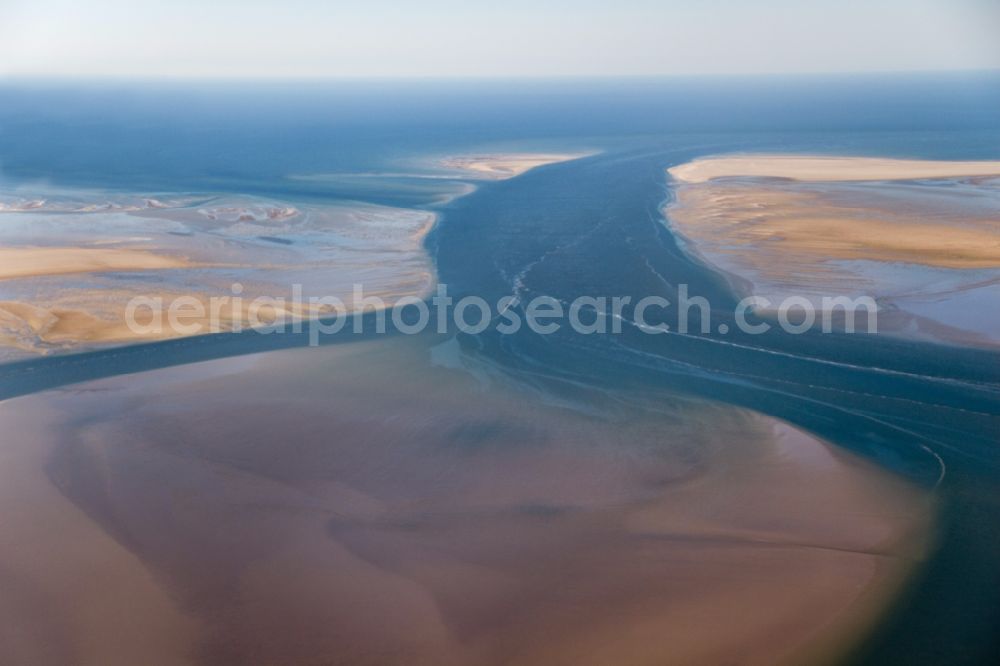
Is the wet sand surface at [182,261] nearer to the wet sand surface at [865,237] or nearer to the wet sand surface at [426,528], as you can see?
the wet sand surface at [426,528]

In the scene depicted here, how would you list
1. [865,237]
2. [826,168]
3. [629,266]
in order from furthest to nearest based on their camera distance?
1. [826,168]
2. [865,237]
3. [629,266]

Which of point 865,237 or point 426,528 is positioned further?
point 865,237

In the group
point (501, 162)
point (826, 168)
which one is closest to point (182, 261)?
point (501, 162)

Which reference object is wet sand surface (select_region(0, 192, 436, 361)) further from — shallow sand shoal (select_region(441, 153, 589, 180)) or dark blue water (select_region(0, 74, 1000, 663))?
shallow sand shoal (select_region(441, 153, 589, 180))

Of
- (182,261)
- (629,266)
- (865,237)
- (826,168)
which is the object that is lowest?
(629,266)

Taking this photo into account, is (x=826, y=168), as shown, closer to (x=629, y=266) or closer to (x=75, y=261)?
(x=629, y=266)

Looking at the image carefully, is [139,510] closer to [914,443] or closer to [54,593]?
[54,593]

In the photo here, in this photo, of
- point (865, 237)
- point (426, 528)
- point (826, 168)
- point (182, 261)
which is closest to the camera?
point (426, 528)

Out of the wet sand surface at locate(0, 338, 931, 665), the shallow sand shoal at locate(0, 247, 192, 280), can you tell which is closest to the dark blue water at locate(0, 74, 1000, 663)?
the wet sand surface at locate(0, 338, 931, 665)
